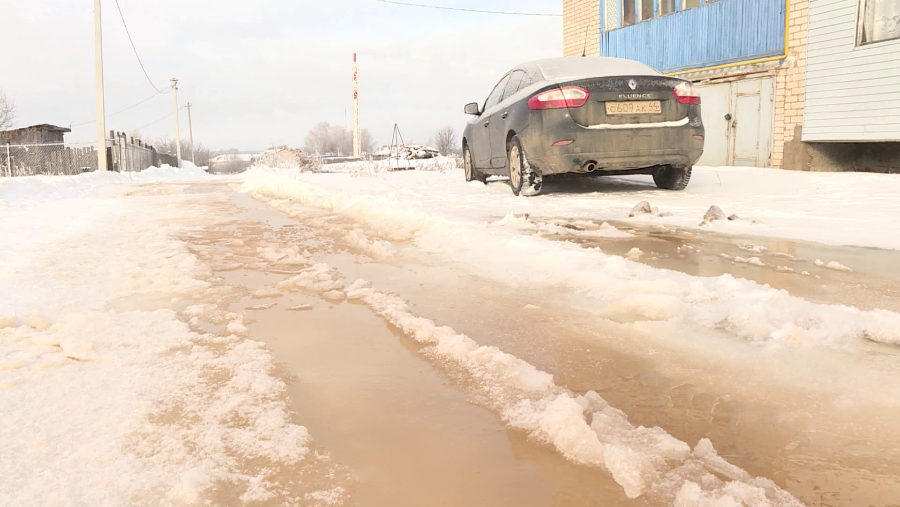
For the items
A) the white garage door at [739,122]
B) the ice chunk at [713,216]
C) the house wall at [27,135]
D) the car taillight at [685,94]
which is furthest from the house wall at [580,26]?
the house wall at [27,135]

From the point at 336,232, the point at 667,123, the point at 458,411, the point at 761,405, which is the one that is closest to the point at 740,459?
the point at 761,405

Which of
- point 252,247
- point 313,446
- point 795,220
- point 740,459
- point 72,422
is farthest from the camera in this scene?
point 795,220

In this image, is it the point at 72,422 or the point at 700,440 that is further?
the point at 72,422

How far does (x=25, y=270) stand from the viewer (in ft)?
12.7

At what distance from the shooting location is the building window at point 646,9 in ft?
51.3

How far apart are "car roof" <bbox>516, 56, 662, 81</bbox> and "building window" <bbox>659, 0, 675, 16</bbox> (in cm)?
882

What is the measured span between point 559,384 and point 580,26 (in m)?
18.3

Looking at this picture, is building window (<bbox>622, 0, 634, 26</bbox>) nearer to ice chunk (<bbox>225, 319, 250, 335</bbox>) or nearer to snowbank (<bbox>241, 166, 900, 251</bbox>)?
snowbank (<bbox>241, 166, 900, 251</bbox>)

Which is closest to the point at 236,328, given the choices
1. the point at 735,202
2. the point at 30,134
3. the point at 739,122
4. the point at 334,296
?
the point at 334,296

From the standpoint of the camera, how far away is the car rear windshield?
6.78 metres

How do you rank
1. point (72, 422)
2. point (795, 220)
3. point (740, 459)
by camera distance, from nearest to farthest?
point (740, 459), point (72, 422), point (795, 220)

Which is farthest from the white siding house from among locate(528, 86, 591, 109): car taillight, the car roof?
locate(528, 86, 591, 109): car taillight

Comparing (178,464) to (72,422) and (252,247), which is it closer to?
(72,422)

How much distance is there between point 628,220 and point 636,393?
12.2ft
